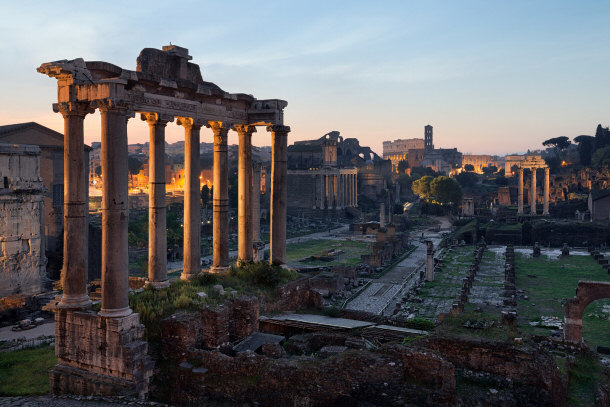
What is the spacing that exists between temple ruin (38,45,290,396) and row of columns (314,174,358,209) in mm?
78111

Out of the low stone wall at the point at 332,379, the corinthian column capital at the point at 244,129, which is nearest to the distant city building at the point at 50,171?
the corinthian column capital at the point at 244,129

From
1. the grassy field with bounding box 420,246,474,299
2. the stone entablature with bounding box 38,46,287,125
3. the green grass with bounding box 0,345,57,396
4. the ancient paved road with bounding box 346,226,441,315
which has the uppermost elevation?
the stone entablature with bounding box 38,46,287,125

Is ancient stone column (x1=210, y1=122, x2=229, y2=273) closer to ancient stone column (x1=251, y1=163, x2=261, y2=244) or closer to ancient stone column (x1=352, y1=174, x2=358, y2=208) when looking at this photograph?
ancient stone column (x1=251, y1=163, x2=261, y2=244)

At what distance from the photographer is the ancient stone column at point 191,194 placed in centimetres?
1470

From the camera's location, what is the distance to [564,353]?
12.9m

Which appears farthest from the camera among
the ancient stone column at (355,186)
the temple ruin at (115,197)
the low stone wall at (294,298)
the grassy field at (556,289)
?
the ancient stone column at (355,186)

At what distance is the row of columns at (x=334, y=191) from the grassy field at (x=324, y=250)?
33243 millimetres

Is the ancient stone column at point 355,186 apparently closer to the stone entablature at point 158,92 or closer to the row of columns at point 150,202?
the row of columns at point 150,202

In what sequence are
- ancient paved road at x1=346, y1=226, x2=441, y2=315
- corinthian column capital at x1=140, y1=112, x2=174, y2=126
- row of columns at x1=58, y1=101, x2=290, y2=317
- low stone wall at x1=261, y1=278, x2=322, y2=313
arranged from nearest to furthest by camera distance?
1. row of columns at x1=58, y1=101, x2=290, y2=317
2. corinthian column capital at x1=140, y1=112, x2=174, y2=126
3. low stone wall at x1=261, y1=278, x2=322, y2=313
4. ancient paved road at x1=346, y1=226, x2=441, y2=315

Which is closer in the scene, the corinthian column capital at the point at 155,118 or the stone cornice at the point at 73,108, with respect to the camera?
the stone cornice at the point at 73,108

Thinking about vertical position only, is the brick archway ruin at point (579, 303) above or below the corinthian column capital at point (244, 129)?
below

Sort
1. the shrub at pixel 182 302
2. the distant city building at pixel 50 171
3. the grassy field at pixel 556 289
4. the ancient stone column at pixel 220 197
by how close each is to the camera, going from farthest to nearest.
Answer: the distant city building at pixel 50 171
the grassy field at pixel 556 289
the ancient stone column at pixel 220 197
the shrub at pixel 182 302

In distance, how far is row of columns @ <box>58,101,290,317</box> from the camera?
1106 centimetres

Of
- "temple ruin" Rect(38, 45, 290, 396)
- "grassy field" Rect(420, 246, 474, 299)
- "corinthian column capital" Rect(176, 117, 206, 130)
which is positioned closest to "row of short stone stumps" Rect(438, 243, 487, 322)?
"grassy field" Rect(420, 246, 474, 299)
